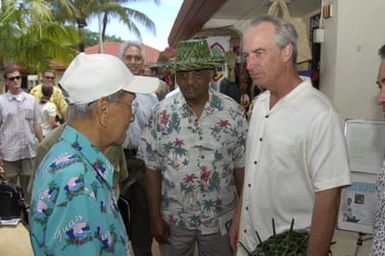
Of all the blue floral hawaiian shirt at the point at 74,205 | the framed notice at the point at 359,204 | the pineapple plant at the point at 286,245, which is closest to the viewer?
the blue floral hawaiian shirt at the point at 74,205

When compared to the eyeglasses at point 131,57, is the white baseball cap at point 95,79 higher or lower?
lower

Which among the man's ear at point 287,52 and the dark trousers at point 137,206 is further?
the dark trousers at point 137,206

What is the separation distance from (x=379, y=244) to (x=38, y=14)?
12564 mm

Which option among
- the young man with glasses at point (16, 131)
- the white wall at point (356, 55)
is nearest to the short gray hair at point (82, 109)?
the white wall at point (356, 55)

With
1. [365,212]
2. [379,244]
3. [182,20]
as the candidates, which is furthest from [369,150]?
[182,20]

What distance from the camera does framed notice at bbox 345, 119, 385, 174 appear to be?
3158mm

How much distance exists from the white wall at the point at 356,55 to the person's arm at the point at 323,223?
1646 millimetres

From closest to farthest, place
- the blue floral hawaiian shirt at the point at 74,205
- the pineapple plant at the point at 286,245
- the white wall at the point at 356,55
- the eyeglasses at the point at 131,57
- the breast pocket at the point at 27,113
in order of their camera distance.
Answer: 1. the blue floral hawaiian shirt at the point at 74,205
2. the pineapple plant at the point at 286,245
3. the white wall at the point at 356,55
4. the eyeglasses at the point at 131,57
5. the breast pocket at the point at 27,113

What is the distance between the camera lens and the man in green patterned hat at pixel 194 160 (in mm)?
2949

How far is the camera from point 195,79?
296 cm

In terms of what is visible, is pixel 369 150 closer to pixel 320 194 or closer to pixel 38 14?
pixel 320 194

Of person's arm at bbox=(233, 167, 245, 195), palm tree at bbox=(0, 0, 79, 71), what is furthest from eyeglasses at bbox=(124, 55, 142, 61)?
palm tree at bbox=(0, 0, 79, 71)

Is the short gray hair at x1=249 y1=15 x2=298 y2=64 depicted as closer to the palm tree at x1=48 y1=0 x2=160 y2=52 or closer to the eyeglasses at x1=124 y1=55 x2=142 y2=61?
the eyeglasses at x1=124 y1=55 x2=142 y2=61

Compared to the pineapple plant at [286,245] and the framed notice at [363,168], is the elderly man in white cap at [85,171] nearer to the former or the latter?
the pineapple plant at [286,245]
